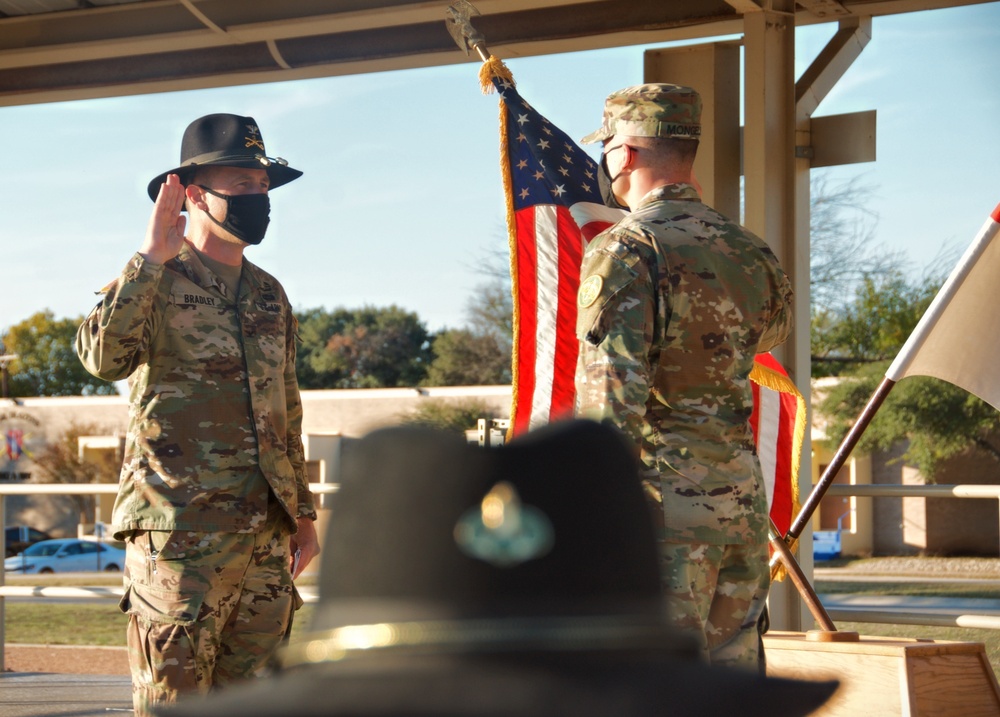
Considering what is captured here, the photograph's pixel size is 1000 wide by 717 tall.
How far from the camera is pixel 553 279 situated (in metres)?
4.23

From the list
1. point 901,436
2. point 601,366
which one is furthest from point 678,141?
point 901,436

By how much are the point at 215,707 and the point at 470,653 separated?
0.19m

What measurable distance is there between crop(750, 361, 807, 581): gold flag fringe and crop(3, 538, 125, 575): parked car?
28240 millimetres

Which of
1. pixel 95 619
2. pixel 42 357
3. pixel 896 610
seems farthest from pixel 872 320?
pixel 42 357

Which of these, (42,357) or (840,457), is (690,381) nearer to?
(840,457)

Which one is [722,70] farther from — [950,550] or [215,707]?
[950,550]

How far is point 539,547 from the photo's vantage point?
0.93 metres

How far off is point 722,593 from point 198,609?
127 cm

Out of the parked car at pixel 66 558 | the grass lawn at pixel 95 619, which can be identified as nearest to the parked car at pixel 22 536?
the parked car at pixel 66 558

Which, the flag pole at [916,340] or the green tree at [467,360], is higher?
the green tree at [467,360]

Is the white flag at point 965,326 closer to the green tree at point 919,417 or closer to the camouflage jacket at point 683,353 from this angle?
the camouflage jacket at point 683,353

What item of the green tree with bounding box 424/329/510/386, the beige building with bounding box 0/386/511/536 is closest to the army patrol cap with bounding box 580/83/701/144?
the beige building with bounding box 0/386/511/536

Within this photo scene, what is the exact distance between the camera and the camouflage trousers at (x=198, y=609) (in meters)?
2.90

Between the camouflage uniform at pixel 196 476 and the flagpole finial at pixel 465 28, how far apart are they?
1.71m
